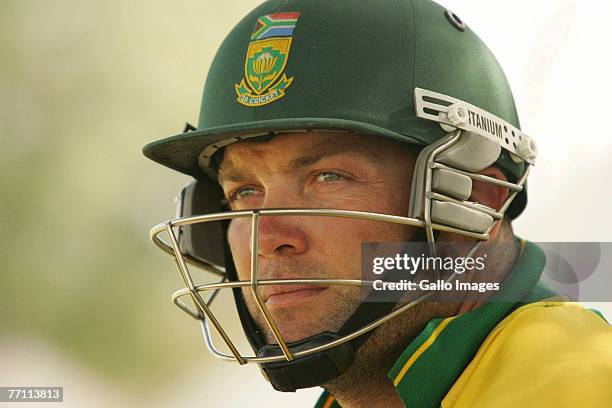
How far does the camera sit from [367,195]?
2.86 m

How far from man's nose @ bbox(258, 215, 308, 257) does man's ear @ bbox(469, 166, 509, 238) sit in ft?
1.54

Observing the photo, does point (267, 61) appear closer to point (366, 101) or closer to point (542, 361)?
point (366, 101)

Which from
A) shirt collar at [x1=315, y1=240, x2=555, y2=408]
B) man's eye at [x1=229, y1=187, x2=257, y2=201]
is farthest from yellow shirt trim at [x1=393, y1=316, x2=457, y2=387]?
man's eye at [x1=229, y1=187, x2=257, y2=201]

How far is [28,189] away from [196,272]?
102cm

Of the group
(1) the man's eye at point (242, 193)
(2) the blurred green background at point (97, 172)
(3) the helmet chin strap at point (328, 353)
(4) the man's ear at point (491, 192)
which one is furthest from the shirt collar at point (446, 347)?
(2) the blurred green background at point (97, 172)

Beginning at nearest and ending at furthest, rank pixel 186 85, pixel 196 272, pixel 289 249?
pixel 289 249
pixel 196 272
pixel 186 85

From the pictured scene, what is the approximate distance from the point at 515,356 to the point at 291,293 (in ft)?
2.10

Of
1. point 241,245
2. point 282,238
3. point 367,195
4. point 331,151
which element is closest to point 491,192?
point 367,195

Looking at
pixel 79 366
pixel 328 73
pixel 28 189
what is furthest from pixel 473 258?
pixel 28 189

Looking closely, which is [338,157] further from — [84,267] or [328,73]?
[84,267]

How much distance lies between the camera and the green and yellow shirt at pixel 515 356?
7.39ft

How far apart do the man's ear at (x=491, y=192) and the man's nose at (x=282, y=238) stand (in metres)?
0.47

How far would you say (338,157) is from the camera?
287cm

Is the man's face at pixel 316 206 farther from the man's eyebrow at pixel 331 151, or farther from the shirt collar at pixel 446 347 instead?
the shirt collar at pixel 446 347
